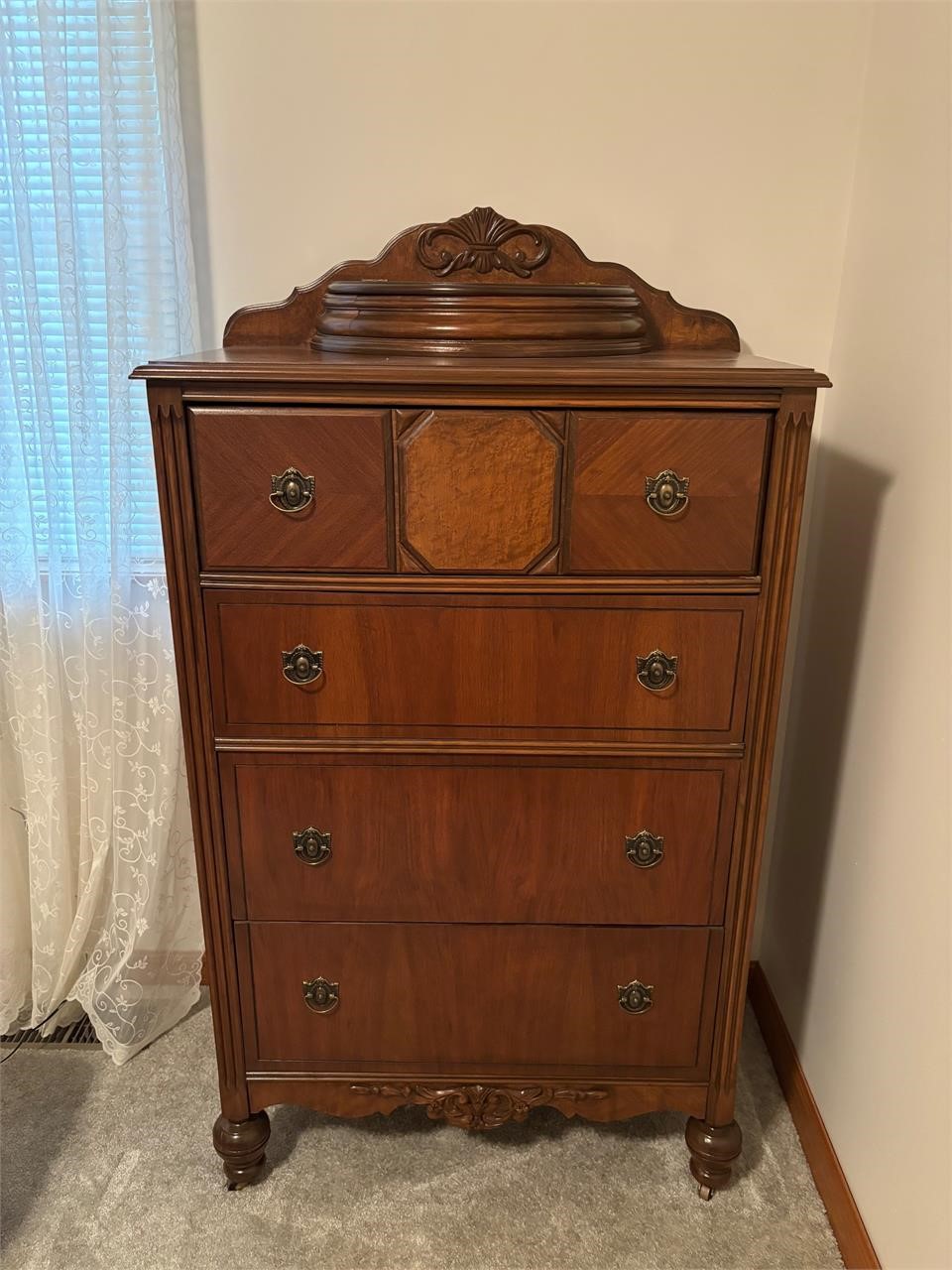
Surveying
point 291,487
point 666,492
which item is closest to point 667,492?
point 666,492

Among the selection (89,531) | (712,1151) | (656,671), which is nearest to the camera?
(656,671)

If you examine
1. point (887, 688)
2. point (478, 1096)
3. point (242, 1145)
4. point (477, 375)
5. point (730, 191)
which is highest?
point (730, 191)

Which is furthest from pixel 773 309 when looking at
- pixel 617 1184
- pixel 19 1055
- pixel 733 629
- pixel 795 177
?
pixel 19 1055

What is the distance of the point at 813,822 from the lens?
5.70ft

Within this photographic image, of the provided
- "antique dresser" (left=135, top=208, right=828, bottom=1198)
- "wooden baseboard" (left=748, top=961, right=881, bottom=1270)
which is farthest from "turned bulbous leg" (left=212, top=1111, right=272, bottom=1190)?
"wooden baseboard" (left=748, top=961, right=881, bottom=1270)

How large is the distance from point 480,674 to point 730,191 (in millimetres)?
976

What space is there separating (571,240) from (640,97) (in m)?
0.28

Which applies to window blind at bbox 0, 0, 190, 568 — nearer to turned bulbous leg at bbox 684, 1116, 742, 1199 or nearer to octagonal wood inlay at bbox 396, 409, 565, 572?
octagonal wood inlay at bbox 396, 409, 565, 572

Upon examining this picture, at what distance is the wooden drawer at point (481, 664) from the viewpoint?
1254 mm

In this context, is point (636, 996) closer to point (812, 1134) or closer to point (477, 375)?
point (812, 1134)

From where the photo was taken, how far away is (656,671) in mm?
1271

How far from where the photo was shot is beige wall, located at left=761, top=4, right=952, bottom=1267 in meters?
1.24

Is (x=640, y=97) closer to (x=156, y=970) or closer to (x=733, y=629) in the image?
(x=733, y=629)

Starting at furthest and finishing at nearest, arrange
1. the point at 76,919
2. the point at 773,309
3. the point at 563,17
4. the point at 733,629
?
1. the point at 76,919
2. the point at 773,309
3. the point at 563,17
4. the point at 733,629
